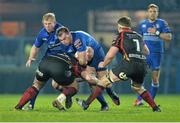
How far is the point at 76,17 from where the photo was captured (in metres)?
28.8

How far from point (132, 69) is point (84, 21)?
14223mm

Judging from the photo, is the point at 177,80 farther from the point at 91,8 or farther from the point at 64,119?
the point at 64,119

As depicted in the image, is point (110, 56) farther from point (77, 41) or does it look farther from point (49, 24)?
point (49, 24)

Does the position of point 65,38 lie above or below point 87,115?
above

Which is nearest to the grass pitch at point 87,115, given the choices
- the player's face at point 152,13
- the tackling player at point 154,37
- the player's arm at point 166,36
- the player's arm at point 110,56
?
the player's arm at point 110,56

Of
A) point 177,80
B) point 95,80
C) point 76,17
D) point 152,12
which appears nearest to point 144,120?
point 95,80

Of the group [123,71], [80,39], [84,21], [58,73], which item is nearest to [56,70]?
[58,73]

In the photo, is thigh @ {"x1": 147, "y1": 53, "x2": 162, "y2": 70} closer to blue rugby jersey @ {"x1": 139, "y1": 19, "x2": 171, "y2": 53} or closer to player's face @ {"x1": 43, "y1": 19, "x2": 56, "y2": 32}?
blue rugby jersey @ {"x1": 139, "y1": 19, "x2": 171, "y2": 53}

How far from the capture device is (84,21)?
28828mm

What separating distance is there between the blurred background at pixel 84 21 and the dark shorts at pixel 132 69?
1170 centimetres

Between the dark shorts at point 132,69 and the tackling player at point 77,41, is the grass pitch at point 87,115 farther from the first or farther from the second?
the tackling player at point 77,41

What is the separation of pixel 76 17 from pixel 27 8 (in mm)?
1807

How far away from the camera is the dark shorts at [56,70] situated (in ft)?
49.3

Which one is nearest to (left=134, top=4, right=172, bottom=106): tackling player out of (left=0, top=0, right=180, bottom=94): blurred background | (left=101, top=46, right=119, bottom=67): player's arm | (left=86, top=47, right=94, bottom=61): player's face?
(left=86, top=47, right=94, bottom=61): player's face
